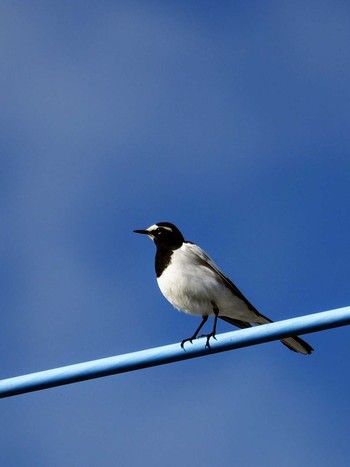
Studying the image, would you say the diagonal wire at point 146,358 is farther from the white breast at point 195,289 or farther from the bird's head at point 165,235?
the bird's head at point 165,235

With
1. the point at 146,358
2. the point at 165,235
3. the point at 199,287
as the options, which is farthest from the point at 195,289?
the point at 146,358

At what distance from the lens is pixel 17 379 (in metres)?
5.35

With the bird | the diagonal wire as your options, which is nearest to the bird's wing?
the bird

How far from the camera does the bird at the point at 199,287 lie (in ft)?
29.1

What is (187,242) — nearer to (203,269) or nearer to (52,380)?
(203,269)

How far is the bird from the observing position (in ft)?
29.1

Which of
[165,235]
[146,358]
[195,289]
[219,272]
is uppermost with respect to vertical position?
[165,235]

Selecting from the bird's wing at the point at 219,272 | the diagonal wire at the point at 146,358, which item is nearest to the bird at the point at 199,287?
the bird's wing at the point at 219,272

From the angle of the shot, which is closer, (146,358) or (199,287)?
(146,358)

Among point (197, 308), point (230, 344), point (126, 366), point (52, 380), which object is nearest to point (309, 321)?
point (230, 344)

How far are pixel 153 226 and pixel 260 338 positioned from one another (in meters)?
5.00

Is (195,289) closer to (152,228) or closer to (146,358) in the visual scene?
(152,228)

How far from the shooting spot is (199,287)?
8.87m

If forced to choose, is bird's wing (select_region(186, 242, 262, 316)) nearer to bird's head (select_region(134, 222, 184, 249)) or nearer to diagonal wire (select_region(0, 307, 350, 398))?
bird's head (select_region(134, 222, 184, 249))
